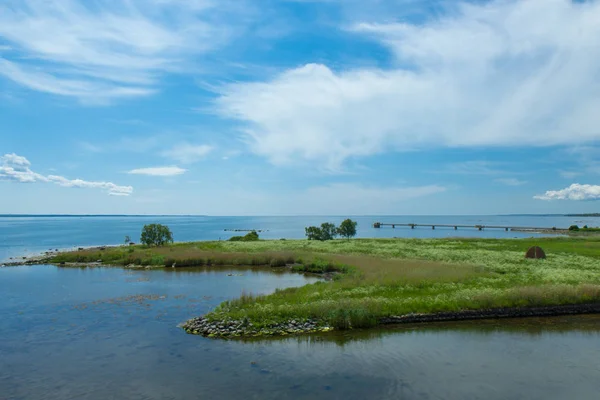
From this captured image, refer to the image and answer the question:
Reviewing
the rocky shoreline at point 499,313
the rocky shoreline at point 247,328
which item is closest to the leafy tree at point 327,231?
the rocky shoreline at point 499,313

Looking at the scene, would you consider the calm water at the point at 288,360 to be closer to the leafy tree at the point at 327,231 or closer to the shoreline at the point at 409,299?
the shoreline at the point at 409,299

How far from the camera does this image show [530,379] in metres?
19.1

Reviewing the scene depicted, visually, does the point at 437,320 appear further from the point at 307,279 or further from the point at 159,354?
the point at 307,279

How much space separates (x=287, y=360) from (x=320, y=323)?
554 cm

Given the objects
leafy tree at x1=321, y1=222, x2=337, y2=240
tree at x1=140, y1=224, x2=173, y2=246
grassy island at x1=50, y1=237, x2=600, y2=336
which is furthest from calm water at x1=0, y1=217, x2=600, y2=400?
leafy tree at x1=321, y1=222, x2=337, y2=240

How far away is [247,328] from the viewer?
25.9 m


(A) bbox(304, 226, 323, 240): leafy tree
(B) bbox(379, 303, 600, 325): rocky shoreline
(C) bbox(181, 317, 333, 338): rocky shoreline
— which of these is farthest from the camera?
(A) bbox(304, 226, 323, 240): leafy tree

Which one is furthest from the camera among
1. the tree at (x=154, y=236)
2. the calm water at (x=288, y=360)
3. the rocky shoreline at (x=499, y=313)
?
the tree at (x=154, y=236)

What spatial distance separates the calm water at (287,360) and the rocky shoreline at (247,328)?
36.5 inches

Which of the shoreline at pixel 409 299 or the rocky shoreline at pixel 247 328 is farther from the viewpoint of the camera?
the shoreline at pixel 409 299

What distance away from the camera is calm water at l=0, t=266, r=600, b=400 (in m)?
18.0

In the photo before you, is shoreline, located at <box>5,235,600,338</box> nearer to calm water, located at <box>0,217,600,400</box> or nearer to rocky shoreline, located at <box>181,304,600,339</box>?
rocky shoreline, located at <box>181,304,600,339</box>

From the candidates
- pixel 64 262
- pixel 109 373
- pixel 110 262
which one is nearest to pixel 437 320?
pixel 109 373

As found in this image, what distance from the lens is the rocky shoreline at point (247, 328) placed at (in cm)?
2538
